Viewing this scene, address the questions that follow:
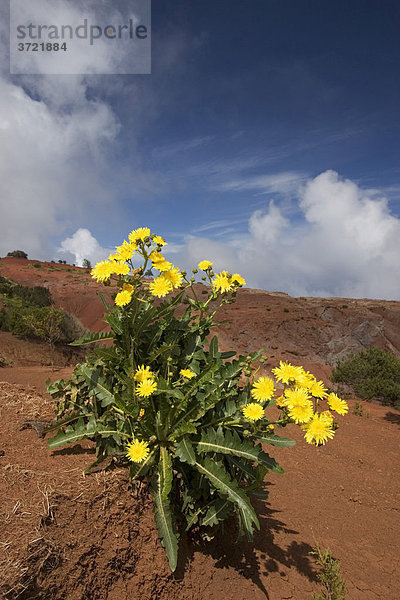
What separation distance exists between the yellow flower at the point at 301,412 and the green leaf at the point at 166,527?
3.38ft

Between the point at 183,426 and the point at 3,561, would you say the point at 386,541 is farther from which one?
the point at 3,561

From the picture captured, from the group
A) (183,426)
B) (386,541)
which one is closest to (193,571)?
(183,426)

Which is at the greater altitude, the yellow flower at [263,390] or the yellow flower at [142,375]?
the yellow flower at [263,390]

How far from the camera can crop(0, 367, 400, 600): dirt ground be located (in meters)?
1.93

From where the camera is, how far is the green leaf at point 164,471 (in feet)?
7.05

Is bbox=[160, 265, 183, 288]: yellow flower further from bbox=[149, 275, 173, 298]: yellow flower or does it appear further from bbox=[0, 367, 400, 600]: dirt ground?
bbox=[0, 367, 400, 600]: dirt ground

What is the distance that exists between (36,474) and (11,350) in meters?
9.99

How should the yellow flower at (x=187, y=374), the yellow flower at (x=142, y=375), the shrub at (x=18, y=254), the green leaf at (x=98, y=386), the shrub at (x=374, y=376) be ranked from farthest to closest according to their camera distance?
the shrub at (x=18, y=254)
the shrub at (x=374, y=376)
the green leaf at (x=98, y=386)
the yellow flower at (x=187, y=374)
the yellow flower at (x=142, y=375)

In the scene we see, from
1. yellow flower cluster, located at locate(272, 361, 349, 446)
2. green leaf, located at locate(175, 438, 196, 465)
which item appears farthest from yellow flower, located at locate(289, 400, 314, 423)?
green leaf, located at locate(175, 438, 196, 465)

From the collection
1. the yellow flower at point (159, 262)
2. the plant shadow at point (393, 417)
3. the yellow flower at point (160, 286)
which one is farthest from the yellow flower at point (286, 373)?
the plant shadow at point (393, 417)

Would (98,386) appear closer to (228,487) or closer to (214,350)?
(214,350)

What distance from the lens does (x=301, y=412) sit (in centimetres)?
206

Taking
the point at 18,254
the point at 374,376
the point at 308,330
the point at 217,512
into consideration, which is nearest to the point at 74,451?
the point at 217,512

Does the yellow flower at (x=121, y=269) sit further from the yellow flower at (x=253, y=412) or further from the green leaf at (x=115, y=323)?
the yellow flower at (x=253, y=412)
